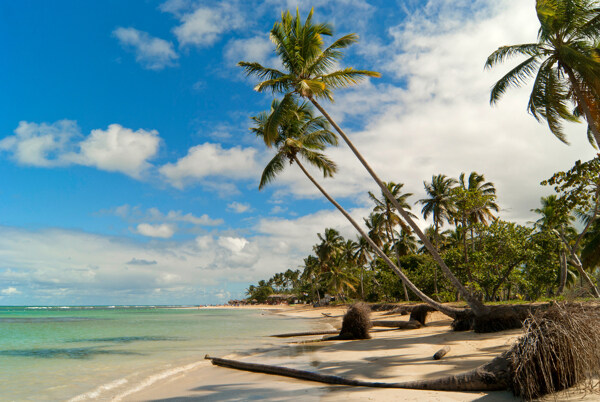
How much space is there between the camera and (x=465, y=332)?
1364cm

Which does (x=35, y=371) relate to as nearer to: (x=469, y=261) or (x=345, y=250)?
(x=469, y=261)

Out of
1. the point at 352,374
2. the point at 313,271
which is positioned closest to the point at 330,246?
the point at 313,271

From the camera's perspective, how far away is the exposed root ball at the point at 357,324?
1515cm

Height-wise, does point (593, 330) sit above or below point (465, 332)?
above

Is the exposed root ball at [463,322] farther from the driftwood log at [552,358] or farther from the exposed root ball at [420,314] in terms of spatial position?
the driftwood log at [552,358]

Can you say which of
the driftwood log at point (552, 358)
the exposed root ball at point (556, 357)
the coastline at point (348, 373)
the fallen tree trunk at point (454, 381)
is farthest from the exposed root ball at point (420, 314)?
the exposed root ball at point (556, 357)

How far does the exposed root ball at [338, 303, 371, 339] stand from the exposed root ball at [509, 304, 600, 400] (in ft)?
32.5

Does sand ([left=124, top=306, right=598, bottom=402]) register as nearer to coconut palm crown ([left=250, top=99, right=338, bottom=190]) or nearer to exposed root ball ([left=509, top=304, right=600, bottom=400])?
exposed root ball ([left=509, top=304, right=600, bottom=400])

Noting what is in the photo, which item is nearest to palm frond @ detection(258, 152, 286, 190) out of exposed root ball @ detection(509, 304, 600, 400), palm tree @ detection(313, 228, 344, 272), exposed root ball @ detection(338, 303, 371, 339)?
exposed root ball @ detection(338, 303, 371, 339)

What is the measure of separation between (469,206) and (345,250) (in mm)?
41049

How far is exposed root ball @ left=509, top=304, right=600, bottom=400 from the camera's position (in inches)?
205

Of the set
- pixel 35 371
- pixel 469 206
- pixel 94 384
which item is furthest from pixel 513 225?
pixel 35 371

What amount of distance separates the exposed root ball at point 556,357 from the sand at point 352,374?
261 mm

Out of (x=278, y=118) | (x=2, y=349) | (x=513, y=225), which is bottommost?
(x=2, y=349)
